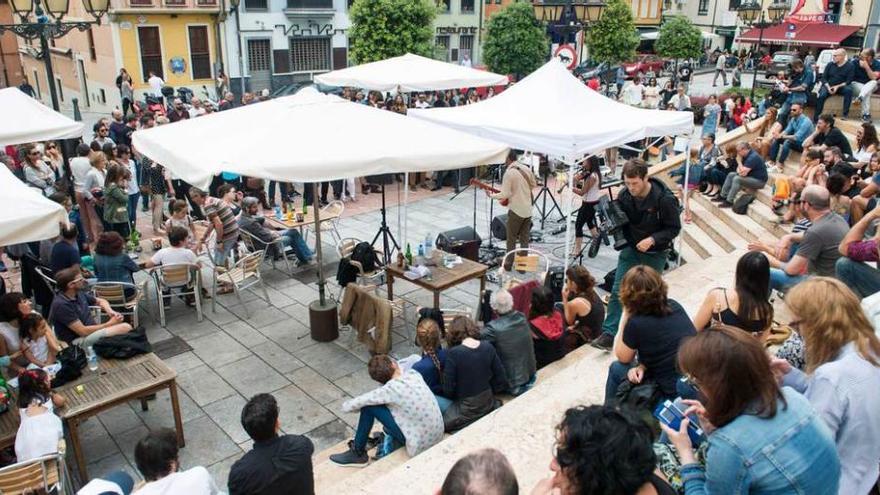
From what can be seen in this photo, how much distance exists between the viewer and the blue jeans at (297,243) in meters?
9.04

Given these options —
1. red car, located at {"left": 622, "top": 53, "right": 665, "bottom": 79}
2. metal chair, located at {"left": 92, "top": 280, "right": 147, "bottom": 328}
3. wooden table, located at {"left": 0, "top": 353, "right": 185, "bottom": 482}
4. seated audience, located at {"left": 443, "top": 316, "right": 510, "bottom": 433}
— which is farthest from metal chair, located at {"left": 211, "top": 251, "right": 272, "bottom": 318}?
red car, located at {"left": 622, "top": 53, "right": 665, "bottom": 79}

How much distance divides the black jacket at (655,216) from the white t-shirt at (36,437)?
505 cm

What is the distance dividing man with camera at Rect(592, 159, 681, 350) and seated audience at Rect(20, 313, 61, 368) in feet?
15.7

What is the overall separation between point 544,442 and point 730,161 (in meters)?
8.47

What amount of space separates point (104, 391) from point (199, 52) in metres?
24.8

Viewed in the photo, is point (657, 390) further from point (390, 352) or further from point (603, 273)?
point (603, 273)

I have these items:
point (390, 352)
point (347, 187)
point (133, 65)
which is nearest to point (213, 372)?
point (390, 352)

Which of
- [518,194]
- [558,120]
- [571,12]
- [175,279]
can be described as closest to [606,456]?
[558,120]

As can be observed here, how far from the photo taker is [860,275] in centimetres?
524

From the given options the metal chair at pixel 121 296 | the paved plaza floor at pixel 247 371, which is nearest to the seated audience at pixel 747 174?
the paved plaza floor at pixel 247 371

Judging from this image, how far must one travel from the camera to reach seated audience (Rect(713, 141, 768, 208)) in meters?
10.3

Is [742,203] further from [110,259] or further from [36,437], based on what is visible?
[36,437]

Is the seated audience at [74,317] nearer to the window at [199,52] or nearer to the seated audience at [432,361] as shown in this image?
the seated audience at [432,361]

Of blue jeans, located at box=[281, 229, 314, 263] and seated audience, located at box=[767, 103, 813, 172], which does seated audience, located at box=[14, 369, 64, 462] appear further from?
seated audience, located at box=[767, 103, 813, 172]
